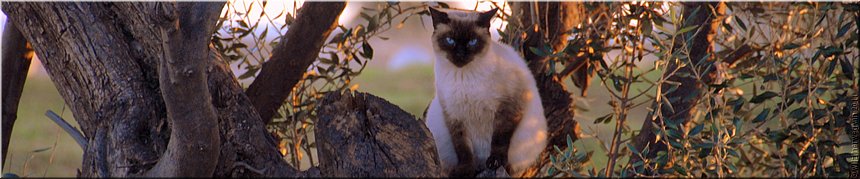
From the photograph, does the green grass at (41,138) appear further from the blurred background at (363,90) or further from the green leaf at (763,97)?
the green leaf at (763,97)

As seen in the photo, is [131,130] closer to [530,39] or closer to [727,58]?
[530,39]

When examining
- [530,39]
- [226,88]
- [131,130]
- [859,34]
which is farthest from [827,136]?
[131,130]

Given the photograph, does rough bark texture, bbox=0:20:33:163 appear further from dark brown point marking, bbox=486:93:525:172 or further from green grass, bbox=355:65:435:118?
green grass, bbox=355:65:435:118

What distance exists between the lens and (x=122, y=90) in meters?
2.44

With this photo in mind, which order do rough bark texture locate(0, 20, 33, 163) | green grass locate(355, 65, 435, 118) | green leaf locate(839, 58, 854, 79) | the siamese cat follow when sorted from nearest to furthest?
green leaf locate(839, 58, 854, 79) < the siamese cat < rough bark texture locate(0, 20, 33, 163) < green grass locate(355, 65, 435, 118)

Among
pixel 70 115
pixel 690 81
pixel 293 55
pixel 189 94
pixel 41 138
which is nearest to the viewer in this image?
pixel 189 94

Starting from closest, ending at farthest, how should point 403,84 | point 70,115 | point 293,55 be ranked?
point 293,55
point 70,115
point 403,84

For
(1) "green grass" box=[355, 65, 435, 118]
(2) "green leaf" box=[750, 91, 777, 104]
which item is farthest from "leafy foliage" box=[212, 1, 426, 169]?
(1) "green grass" box=[355, 65, 435, 118]

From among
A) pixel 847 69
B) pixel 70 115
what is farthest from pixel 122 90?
pixel 70 115

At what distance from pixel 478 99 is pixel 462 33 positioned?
0.26 meters

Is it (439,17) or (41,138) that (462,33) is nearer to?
(439,17)

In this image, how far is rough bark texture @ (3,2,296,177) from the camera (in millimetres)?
2361

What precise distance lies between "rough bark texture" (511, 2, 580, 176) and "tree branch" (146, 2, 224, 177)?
6.20 feet

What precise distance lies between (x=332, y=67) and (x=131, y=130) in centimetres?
152
